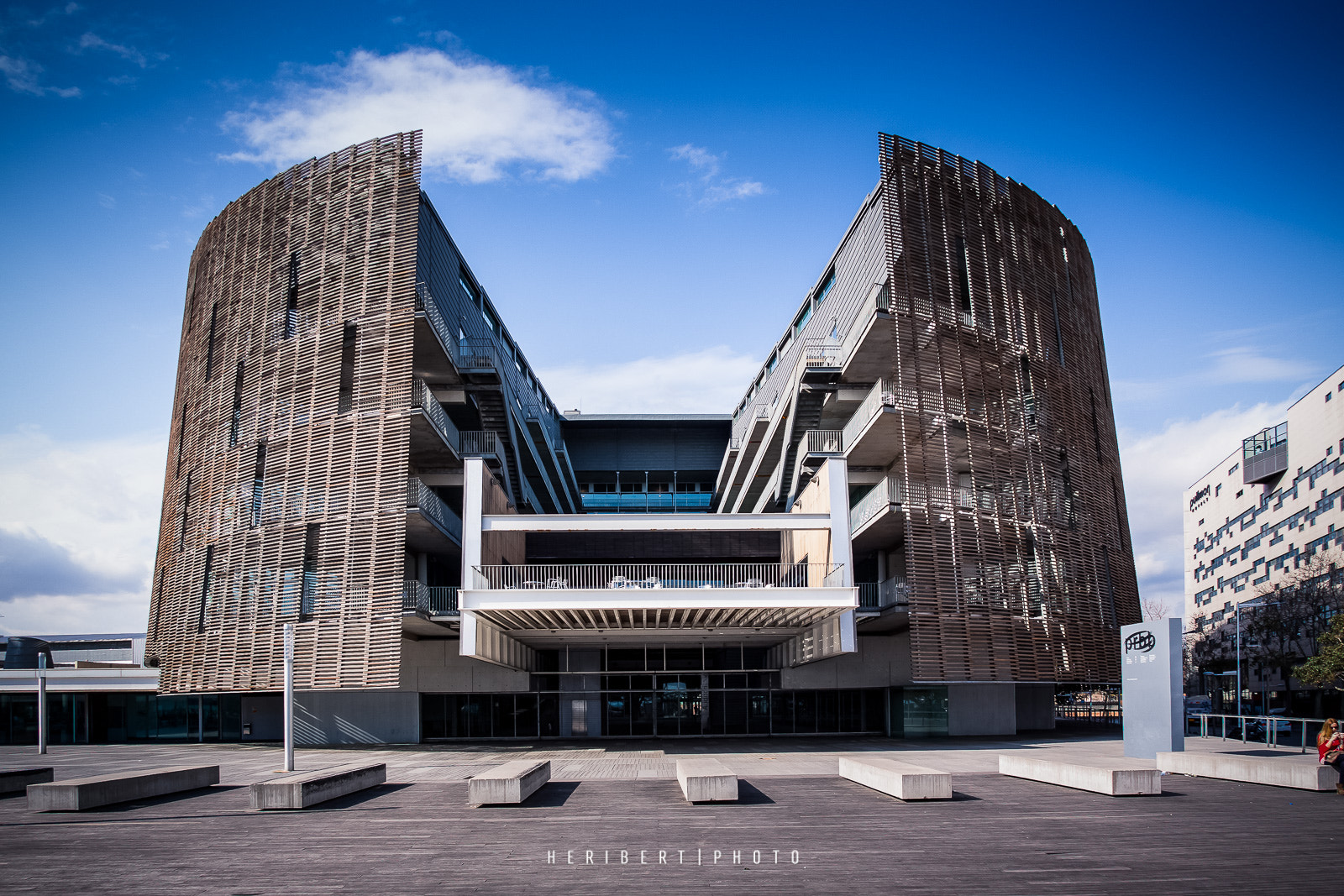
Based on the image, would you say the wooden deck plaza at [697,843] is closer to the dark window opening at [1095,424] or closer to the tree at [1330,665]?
the dark window opening at [1095,424]

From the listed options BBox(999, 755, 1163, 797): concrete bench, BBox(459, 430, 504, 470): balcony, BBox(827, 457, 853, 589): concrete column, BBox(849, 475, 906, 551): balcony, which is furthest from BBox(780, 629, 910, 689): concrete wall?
BBox(999, 755, 1163, 797): concrete bench

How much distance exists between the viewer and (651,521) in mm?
25984

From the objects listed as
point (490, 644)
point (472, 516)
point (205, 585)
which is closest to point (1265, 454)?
point (490, 644)

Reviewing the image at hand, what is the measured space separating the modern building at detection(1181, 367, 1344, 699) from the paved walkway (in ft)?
133

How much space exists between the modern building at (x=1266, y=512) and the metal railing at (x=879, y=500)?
4369cm

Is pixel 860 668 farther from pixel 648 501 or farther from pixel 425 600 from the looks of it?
pixel 648 501

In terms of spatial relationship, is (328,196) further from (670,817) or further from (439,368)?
(670,817)

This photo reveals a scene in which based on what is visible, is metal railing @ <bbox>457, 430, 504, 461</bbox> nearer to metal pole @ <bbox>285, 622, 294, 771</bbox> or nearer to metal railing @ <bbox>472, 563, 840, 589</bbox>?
metal railing @ <bbox>472, 563, 840, 589</bbox>

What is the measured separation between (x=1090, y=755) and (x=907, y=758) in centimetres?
440

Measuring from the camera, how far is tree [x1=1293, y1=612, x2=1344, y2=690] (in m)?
34.5

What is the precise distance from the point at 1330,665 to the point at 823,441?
2000 cm

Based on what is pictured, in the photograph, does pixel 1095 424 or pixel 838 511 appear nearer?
pixel 838 511

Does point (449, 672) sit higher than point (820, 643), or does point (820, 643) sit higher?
point (820, 643)

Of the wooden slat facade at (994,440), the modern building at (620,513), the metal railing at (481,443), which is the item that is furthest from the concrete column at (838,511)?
the metal railing at (481,443)
